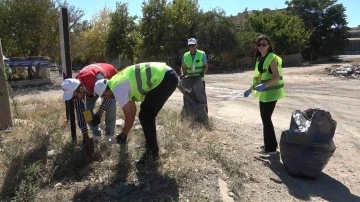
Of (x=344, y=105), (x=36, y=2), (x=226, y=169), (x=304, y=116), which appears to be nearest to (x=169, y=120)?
(x=226, y=169)

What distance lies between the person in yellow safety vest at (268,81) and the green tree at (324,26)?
38757mm

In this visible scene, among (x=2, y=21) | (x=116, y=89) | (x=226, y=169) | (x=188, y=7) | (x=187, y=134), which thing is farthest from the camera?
(x=188, y=7)

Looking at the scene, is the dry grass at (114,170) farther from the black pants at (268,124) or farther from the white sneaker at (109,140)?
the black pants at (268,124)

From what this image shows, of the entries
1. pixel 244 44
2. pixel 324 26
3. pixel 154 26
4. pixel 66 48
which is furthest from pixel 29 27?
pixel 324 26

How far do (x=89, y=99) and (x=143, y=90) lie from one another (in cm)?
116

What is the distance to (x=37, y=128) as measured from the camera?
4.82 metres

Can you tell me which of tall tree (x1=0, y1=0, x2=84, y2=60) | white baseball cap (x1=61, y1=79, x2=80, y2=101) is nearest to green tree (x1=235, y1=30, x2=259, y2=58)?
tall tree (x1=0, y1=0, x2=84, y2=60)

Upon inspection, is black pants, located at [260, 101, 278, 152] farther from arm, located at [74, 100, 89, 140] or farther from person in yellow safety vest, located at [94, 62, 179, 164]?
arm, located at [74, 100, 89, 140]

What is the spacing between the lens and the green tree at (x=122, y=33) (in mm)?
28328

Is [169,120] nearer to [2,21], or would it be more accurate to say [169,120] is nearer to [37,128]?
[37,128]

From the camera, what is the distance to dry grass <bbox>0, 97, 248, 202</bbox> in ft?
10.8

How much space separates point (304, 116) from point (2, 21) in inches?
594

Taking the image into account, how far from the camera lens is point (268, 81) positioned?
14.2ft

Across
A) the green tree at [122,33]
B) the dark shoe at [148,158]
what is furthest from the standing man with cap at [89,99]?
the green tree at [122,33]
